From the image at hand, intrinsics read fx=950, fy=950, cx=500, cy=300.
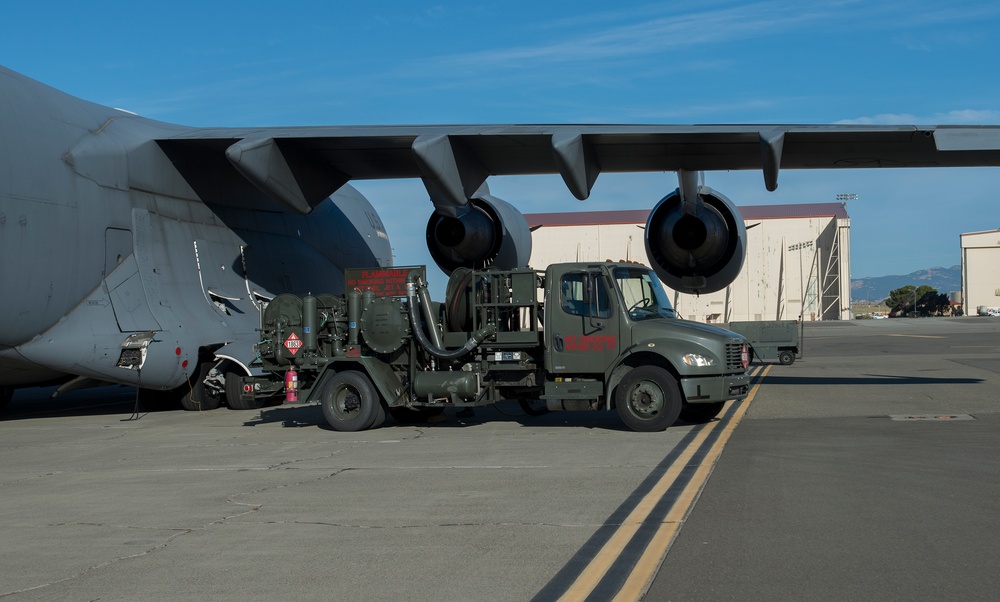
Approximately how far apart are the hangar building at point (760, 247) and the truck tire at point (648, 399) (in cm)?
5661

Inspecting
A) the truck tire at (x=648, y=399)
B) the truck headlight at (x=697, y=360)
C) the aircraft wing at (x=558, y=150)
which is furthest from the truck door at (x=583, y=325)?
the aircraft wing at (x=558, y=150)

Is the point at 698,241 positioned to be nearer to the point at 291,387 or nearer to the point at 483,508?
the point at 291,387

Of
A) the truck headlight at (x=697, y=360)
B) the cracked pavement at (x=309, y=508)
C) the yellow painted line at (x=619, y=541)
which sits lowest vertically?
the cracked pavement at (x=309, y=508)

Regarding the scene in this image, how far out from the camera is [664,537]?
6.10 meters

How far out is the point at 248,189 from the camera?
18.6 metres

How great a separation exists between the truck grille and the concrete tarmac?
2.57ft

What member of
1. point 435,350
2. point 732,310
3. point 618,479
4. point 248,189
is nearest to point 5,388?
point 248,189

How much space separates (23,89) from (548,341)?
8649mm

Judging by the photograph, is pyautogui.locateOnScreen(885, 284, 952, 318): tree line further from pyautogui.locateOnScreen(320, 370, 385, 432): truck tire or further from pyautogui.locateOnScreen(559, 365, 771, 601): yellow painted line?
pyautogui.locateOnScreen(559, 365, 771, 601): yellow painted line

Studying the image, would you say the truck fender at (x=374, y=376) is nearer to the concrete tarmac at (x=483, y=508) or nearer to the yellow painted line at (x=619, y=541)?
the concrete tarmac at (x=483, y=508)

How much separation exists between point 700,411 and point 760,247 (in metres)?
61.4

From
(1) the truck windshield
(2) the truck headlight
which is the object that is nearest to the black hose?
(1) the truck windshield

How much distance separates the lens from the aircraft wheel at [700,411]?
43.1ft

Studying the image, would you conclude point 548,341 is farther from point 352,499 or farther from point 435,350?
point 352,499
